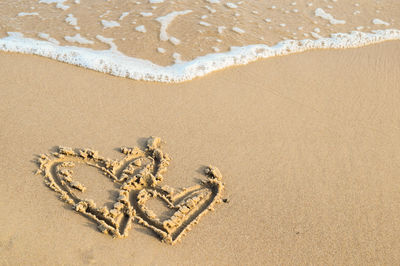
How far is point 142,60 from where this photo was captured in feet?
13.9

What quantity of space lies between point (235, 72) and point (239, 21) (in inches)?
60.6

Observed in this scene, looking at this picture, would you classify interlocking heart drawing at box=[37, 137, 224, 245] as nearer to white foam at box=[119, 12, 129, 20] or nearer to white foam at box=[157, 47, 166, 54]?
white foam at box=[157, 47, 166, 54]

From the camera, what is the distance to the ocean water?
418cm

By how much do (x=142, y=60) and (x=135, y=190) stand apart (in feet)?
7.37

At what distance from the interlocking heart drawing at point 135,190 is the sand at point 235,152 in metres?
0.07

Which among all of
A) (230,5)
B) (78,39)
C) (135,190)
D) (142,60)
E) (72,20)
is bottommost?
(135,190)

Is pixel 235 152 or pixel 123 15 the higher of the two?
pixel 123 15

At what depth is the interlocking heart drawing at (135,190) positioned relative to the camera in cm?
228

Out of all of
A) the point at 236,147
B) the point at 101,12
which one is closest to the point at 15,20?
the point at 101,12

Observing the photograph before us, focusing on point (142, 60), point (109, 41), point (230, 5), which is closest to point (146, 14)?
point (109, 41)

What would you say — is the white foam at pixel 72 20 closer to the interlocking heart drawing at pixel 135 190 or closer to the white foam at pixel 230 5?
the white foam at pixel 230 5

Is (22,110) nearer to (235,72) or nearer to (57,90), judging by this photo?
(57,90)

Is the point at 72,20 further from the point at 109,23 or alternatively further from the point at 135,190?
the point at 135,190

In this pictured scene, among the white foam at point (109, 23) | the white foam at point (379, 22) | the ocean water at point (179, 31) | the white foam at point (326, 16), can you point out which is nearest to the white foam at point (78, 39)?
the ocean water at point (179, 31)
